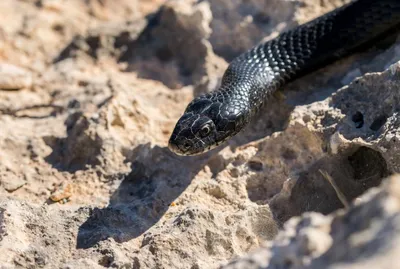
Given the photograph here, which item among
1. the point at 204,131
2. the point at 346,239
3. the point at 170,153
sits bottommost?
the point at 346,239

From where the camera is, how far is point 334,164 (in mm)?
4168

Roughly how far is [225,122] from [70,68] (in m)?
1.73

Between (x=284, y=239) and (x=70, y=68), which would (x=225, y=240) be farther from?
(x=70, y=68)

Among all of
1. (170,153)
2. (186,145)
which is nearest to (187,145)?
(186,145)

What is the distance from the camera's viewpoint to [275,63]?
534cm

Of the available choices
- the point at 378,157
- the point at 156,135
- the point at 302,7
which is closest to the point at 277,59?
the point at 302,7

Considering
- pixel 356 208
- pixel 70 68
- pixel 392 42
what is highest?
pixel 392 42

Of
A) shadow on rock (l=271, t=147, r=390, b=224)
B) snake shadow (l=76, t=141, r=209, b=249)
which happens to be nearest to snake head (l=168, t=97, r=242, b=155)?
snake shadow (l=76, t=141, r=209, b=249)

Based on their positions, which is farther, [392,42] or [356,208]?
[392,42]

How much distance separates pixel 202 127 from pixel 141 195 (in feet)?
2.44

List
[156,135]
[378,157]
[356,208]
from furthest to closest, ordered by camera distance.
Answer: [156,135], [378,157], [356,208]

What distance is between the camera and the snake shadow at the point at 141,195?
155 inches

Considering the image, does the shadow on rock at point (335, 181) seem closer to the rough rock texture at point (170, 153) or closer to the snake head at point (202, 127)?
the rough rock texture at point (170, 153)

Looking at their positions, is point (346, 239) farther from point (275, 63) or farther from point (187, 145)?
point (275, 63)
